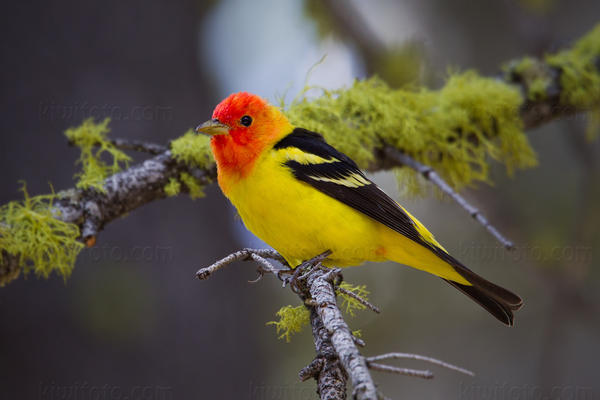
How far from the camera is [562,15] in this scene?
831 cm

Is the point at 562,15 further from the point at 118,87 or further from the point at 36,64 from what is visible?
the point at 36,64

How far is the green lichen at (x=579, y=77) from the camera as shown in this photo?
13.0ft

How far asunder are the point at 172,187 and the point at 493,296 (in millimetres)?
1905

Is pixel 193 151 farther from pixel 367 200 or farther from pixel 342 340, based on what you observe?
pixel 342 340

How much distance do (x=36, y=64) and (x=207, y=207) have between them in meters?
1.90

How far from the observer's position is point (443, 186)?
8.64 ft

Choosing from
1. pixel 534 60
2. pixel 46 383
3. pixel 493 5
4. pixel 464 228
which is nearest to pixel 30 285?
pixel 46 383

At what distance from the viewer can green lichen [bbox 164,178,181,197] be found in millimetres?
2876

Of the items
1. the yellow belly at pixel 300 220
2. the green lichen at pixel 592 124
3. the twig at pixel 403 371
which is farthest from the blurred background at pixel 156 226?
the twig at pixel 403 371

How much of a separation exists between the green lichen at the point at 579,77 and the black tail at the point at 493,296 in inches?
83.9

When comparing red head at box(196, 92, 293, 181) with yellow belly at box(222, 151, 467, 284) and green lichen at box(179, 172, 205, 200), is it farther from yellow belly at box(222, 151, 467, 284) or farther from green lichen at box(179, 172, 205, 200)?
green lichen at box(179, 172, 205, 200)

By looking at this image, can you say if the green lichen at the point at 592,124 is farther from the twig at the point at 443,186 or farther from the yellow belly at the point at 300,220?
the yellow belly at the point at 300,220

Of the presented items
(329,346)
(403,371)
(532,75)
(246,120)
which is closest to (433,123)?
(532,75)

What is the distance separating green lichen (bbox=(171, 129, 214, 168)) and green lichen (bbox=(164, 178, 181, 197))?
0.46 ft
